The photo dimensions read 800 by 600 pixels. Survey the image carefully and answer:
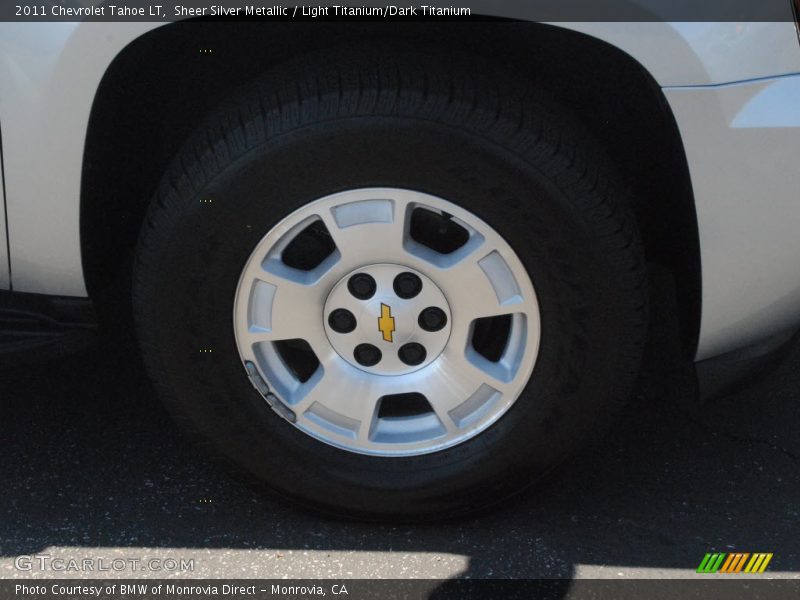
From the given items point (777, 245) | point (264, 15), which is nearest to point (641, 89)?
point (777, 245)

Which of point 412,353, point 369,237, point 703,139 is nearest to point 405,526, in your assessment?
point 412,353

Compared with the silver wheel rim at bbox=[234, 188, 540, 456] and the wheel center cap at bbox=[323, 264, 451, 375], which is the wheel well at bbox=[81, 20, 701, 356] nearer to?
the silver wheel rim at bbox=[234, 188, 540, 456]

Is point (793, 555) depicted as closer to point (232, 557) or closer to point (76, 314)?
point (232, 557)

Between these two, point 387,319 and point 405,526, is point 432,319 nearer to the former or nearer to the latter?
point 387,319

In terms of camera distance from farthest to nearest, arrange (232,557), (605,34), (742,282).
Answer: (232,557), (742,282), (605,34)

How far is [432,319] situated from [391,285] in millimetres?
111

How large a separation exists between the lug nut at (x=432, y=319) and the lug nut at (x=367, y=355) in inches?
4.5

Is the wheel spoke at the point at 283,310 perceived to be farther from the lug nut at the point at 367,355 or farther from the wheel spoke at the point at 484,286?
the wheel spoke at the point at 484,286

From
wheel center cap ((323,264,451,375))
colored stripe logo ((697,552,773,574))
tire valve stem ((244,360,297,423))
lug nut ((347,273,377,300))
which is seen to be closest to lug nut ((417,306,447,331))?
wheel center cap ((323,264,451,375))

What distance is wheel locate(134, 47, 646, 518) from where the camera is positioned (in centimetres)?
193

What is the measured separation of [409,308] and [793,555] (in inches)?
38.2

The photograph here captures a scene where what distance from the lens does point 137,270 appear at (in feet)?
6.81

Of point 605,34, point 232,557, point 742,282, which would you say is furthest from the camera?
point 232,557

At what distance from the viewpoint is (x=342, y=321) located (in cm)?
210
